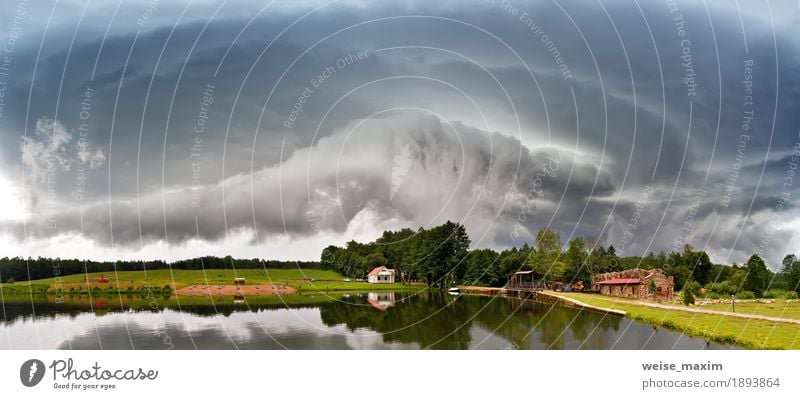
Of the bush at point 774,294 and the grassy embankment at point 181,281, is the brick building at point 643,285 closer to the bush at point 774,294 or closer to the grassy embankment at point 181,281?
the bush at point 774,294

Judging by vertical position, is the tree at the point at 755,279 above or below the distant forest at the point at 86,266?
below

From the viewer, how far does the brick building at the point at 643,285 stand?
1578 inches

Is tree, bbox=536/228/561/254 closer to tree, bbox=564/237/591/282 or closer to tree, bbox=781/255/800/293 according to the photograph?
tree, bbox=564/237/591/282

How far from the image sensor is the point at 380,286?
54.9 m

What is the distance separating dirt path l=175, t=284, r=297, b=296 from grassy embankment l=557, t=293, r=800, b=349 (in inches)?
1045

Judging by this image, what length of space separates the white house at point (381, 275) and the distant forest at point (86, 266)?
7866 millimetres

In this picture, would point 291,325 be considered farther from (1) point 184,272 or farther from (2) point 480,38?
(1) point 184,272

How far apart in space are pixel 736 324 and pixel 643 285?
19.1 m

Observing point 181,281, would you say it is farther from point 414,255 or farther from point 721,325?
point 721,325

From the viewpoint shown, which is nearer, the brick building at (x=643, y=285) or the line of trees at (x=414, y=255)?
the brick building at (x=643, y=285)

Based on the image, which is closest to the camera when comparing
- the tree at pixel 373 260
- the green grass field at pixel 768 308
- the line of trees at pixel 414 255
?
the green grass field at pixel 768 308

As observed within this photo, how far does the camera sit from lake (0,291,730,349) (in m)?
21.8

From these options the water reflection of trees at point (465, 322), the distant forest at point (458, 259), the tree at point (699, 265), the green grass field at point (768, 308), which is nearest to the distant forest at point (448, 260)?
the distant forest at point (458, 259)

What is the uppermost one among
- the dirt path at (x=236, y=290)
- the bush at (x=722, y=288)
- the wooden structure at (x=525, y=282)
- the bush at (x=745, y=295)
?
the dirt path at (x=236, y=290)
